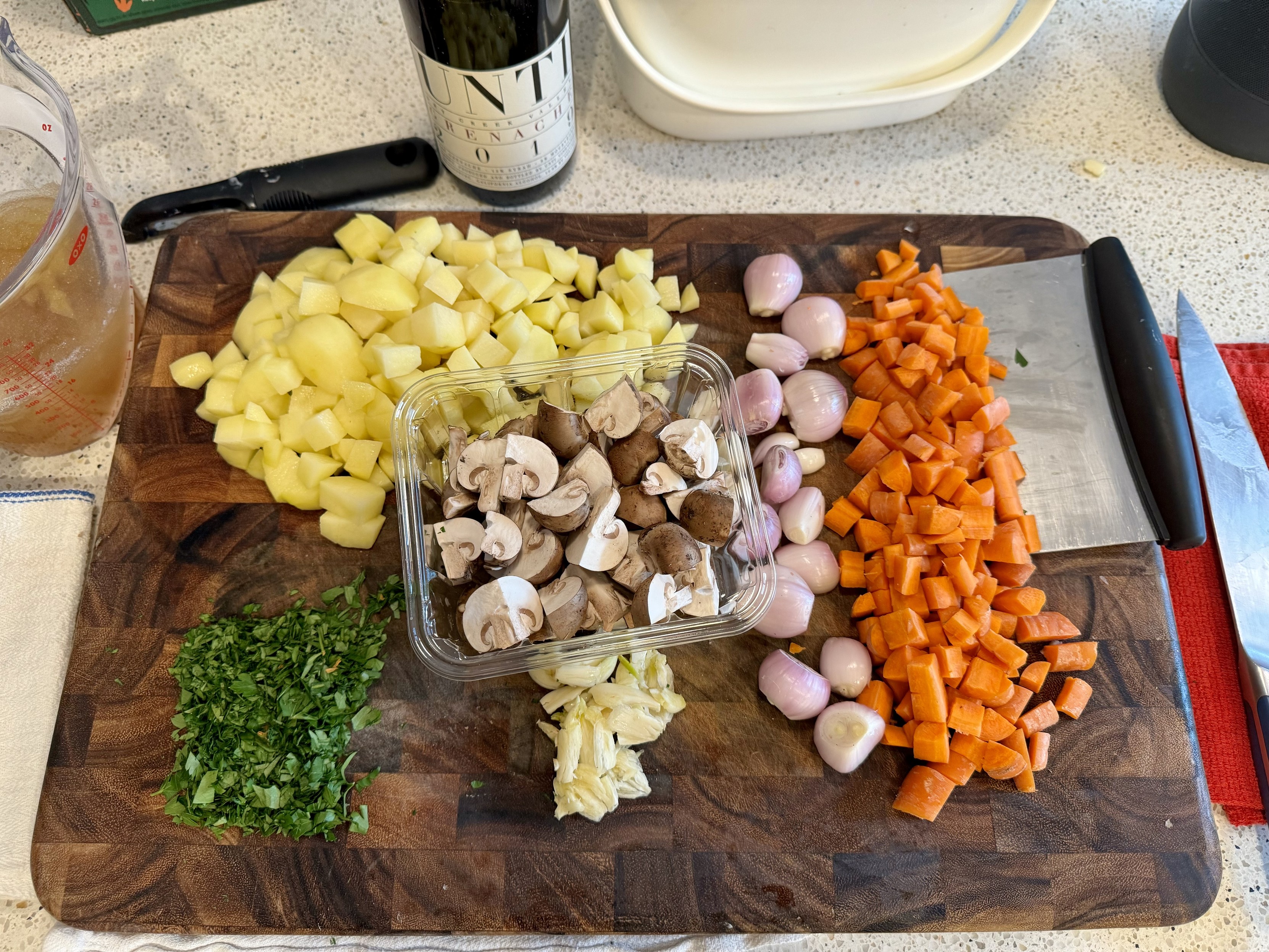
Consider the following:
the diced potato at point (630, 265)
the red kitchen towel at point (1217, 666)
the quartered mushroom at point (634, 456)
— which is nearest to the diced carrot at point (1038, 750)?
the red kitchen towel at point (1217, 666)

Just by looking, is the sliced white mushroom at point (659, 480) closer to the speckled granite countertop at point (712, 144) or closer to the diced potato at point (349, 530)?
the diced potato at point (349, 530)

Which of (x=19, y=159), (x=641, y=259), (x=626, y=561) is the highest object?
(x=19, y=159)

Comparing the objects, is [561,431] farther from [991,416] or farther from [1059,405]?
[1059,405]

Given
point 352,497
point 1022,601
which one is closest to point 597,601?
point 352,497

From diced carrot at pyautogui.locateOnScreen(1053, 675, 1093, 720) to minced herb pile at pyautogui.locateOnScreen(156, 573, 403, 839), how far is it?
102 cm

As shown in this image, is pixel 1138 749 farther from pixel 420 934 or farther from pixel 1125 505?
pixel 420 934

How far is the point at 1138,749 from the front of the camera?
1192 mm

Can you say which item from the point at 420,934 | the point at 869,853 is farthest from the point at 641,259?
the point at 420,934

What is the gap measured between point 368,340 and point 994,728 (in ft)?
3.69

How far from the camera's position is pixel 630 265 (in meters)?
1.37

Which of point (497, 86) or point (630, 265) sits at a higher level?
point (497, 86)

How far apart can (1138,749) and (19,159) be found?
204cm

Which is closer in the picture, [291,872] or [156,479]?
[291,872]

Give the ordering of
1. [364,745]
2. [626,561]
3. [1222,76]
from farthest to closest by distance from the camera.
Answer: [1222,76] → [364,745] → [626,561]
